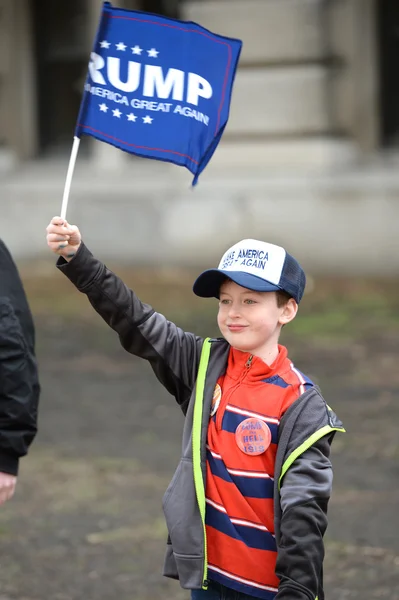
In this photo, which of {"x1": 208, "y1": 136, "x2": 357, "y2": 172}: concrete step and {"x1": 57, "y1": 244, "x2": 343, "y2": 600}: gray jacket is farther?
{"x1": 208, "y1": 136, "x2": 357, "y2": 172}: concrete step

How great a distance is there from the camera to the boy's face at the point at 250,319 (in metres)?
3.07

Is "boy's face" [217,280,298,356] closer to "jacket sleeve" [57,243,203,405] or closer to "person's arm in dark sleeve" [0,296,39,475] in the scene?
"jacket sleeve" [57,243,203,405]

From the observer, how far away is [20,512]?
18.6 feet

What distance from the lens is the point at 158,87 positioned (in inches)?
139

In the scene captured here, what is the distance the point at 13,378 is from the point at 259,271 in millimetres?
1011

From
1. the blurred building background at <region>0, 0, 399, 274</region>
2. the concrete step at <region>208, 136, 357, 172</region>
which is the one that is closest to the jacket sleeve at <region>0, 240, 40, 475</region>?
the blurred building background at <region>0, 0, 399, 274</region>

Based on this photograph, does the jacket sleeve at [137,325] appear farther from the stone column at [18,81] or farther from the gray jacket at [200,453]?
the stone column at [18,81]

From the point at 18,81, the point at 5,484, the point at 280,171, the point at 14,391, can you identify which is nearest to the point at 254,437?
the point at 14,391

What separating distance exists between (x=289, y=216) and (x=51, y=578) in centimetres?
685

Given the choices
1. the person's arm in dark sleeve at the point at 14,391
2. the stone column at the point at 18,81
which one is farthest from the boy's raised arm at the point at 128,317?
the stone column at the point at 18,81

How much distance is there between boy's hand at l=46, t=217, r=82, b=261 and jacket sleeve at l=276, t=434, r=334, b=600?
82cm

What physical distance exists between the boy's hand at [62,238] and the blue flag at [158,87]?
51cm

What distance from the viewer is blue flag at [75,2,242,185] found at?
3.49 metres

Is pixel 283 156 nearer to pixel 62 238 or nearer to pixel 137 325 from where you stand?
pixel 137 325
